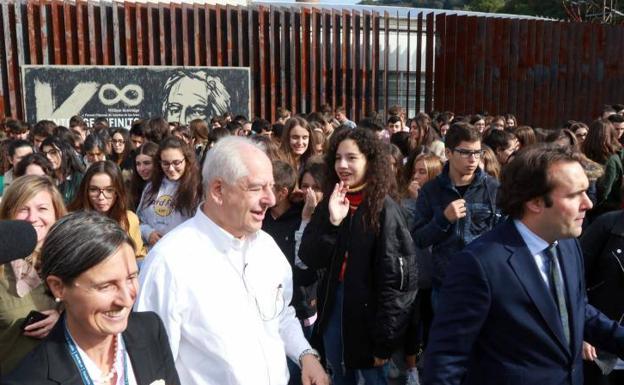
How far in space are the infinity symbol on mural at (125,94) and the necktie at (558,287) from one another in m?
11.8

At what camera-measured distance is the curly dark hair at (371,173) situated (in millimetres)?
3947

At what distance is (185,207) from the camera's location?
18.1 feet

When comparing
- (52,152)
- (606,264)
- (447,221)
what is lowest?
(606,264)

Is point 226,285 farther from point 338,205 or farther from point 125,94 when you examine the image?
point 125,94

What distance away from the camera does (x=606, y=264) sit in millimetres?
3760

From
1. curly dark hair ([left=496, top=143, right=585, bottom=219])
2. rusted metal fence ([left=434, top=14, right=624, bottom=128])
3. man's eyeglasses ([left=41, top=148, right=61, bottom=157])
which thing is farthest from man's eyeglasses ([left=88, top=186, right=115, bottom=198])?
rusted metal fence ([left=434, top=14, right=624, bottom=128])

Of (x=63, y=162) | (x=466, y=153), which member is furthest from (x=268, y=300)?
(x=63, y=162)

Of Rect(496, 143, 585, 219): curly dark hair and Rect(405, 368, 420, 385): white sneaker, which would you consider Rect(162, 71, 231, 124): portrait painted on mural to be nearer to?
Rect(405, 368, 420, 385): white sneaker

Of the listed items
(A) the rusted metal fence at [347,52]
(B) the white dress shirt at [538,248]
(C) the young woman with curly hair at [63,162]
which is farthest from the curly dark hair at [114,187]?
(A) the rusted metal fence at [347,52]

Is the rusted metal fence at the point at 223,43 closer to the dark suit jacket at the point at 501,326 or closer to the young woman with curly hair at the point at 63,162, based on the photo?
the young woman with curly hair at the point at 63,162

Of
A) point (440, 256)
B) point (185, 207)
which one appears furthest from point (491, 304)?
point (185, 207)

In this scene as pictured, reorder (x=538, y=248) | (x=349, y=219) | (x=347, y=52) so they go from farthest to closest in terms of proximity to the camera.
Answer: (x=347, y=52), (x=349, y=219), (x=538, y=248)

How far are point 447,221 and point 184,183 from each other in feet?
7.60

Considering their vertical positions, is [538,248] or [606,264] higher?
[538,248]
